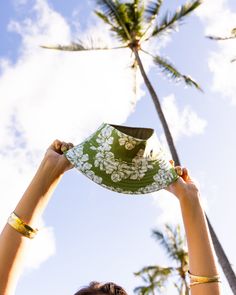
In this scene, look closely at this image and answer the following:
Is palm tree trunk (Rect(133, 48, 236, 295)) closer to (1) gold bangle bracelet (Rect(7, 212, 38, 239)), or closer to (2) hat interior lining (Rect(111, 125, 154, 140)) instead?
(2) hat interior lining (Rect(111, 125, 154, 140))

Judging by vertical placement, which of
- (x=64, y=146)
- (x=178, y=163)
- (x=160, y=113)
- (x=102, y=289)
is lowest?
(x=102, y=289)

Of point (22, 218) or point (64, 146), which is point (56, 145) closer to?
point (64, 146)

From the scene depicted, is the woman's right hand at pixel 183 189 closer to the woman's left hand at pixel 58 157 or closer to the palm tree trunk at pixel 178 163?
the woman's left hand at pixel 58 157

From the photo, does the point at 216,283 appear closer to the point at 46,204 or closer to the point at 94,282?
the point at 94,282

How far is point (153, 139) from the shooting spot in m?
1.87

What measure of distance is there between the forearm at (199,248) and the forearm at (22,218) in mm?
550

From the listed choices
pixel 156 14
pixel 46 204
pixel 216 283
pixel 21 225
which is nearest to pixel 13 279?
pixel 21 225

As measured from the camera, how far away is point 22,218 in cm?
169

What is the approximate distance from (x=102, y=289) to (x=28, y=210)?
406 mm

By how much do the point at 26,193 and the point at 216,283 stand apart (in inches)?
30.9

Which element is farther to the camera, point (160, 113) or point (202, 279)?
point (160, 113)

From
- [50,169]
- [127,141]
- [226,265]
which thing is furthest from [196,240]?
[226,265]

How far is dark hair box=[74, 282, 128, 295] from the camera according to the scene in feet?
5.61

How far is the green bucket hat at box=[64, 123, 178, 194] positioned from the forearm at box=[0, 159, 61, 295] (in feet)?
0.39
